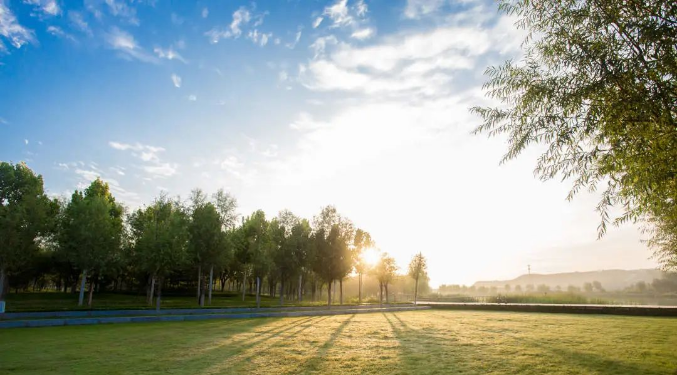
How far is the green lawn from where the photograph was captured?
9.25 m

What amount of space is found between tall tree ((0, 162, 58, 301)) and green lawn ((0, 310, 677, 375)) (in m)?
23.4

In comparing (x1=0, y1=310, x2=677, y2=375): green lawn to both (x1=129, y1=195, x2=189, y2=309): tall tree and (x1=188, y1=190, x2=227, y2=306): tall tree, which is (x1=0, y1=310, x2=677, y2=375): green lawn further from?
(x1=188, y1=190, x2=227, y2=306): tall tree

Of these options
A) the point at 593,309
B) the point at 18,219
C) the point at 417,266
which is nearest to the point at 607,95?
the point at 593,309

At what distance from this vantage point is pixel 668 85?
323 inches

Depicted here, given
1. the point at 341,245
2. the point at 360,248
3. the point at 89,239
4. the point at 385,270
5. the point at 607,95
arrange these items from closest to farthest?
1. the point at 607,95
2. the point at 89,239
3. the point at 341,245
4. the point at 385,270
5. the point at 360,248

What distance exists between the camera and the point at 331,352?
1160cm

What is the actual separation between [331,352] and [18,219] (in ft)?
126

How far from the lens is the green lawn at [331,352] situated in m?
9.25

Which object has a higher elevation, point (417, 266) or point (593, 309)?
point (417, 266)

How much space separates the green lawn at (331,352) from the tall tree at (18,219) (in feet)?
76.8

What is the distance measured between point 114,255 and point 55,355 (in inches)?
1395

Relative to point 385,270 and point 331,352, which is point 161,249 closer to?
point 331,352

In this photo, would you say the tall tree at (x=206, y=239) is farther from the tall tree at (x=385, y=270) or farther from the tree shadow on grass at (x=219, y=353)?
the tree shadow on grass at (x=219, y=353)

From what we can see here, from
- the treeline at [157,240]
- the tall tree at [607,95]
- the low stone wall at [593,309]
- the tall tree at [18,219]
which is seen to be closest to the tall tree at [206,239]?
the treeline at [157,240]
